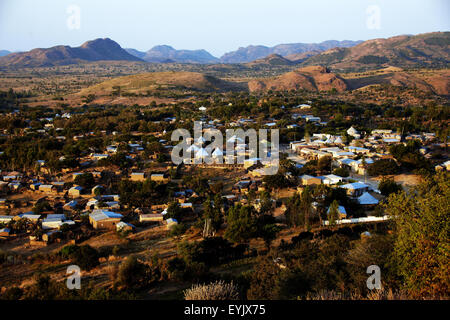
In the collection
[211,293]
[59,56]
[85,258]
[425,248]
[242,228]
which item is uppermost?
[59,56]

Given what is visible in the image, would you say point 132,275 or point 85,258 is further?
point 85,258

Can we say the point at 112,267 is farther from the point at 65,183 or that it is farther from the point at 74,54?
the point at 74,54

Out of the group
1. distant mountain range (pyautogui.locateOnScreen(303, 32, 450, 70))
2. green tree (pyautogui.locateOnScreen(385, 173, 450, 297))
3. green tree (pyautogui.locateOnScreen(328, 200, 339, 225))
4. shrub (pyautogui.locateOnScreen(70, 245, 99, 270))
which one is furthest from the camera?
distant mountain range (pyautogui.locateOnScreen(303, 32, 450, 70))

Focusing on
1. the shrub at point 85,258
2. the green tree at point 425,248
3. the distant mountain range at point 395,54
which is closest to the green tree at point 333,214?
the green tree at point 425,248

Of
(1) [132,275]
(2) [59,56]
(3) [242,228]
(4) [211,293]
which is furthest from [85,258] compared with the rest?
(2) [59,56]

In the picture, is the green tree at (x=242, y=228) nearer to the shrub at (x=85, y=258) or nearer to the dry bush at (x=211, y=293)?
the shrub at (x=85, y=258)

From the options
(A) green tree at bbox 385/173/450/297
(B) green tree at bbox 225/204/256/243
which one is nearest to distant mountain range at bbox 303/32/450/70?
(B) green tree at bbox 225/204/256/243

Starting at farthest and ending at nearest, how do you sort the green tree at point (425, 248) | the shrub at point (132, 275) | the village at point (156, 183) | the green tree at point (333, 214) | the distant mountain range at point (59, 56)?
1. the distant mountain range at point (59, 56)
2. the village at point (156, 183)
3. the green tree at point (333, 214)
4. the shrub at point (132, 275)
5. the green tree at point (425, 248)

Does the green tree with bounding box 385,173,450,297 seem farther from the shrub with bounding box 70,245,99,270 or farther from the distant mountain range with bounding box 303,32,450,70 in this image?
the distant mountain range with bounding box 303,32,450,70

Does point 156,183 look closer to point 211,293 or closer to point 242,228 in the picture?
point 242,228

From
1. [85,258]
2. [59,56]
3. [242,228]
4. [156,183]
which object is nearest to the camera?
[85,258]
